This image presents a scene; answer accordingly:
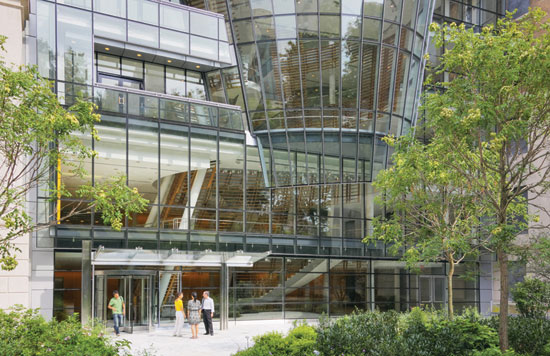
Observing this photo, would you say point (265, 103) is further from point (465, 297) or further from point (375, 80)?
point (465, 297)

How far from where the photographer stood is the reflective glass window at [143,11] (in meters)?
24.8

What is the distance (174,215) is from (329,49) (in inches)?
411

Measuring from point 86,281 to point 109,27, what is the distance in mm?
10890

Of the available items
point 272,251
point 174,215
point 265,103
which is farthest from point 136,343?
point 265,103

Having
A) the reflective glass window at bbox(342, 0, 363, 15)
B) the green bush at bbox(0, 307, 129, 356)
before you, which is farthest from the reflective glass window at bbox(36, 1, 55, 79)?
the green bush at bbox(0, 307, 129, 356)

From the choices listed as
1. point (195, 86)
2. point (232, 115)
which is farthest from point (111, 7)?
point (232, 115)

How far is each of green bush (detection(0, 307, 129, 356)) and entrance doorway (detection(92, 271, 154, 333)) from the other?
37.1 feet

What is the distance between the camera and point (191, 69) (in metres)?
27.8

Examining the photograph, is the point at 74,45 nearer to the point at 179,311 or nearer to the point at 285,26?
the point at 285,26

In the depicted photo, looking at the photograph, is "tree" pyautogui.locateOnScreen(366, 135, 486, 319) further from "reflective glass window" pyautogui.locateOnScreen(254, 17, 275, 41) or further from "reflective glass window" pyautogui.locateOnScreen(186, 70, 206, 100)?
"reflective glass window" pyautogui.locateOnScreen(186, 70, 206, 100)

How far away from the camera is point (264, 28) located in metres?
25.9

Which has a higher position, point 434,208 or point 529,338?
point 434,208

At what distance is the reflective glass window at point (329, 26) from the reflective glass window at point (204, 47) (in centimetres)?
521

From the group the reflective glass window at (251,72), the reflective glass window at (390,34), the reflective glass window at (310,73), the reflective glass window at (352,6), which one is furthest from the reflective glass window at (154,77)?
the reflective glass window at (390,34)
